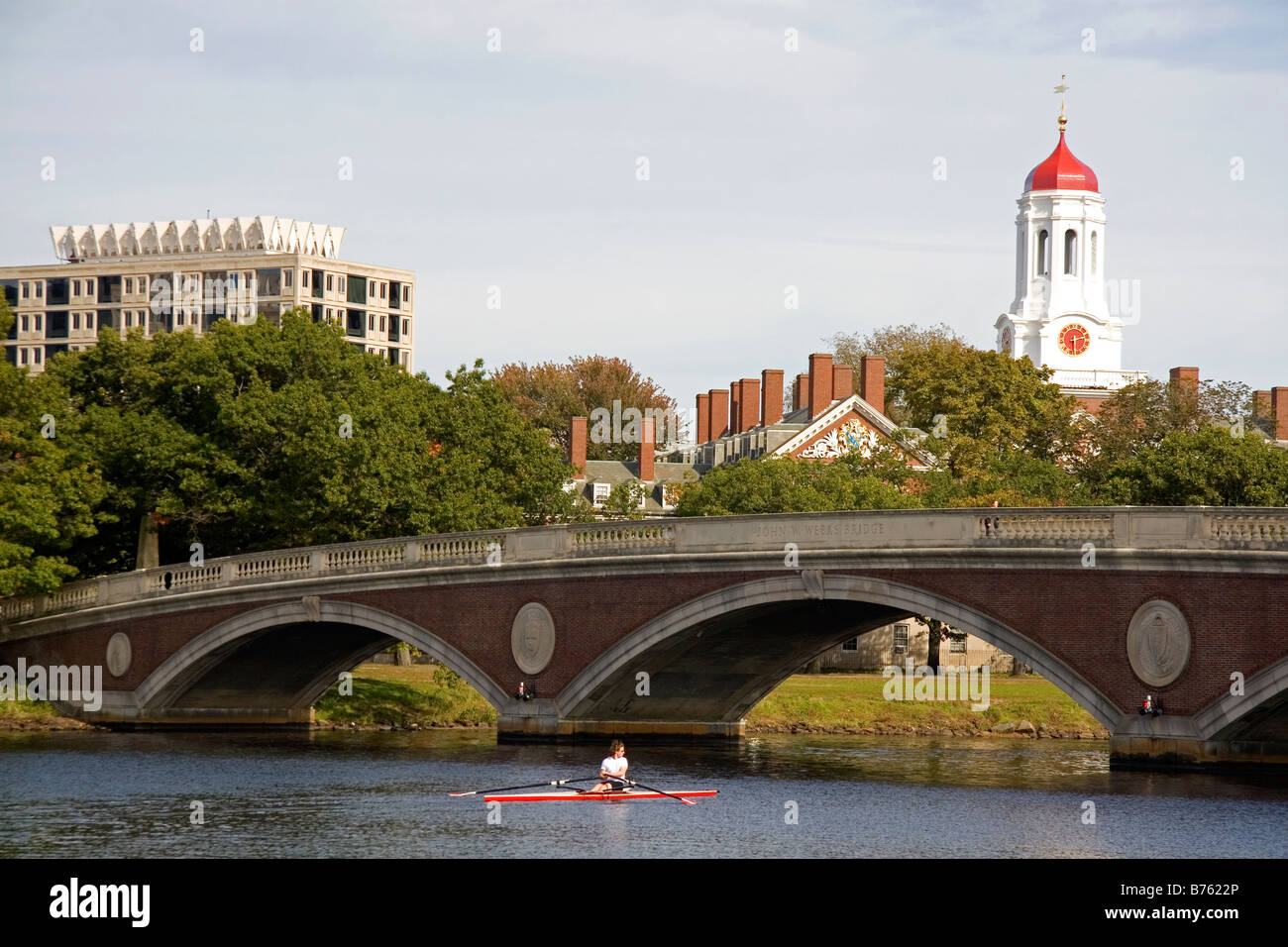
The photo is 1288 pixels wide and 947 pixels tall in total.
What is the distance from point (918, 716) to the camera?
217 ft

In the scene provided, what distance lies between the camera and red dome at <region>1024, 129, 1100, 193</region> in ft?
437

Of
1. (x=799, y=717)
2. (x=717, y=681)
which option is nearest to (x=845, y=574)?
(x=717, y=681)

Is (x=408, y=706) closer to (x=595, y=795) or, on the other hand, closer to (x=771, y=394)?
(x=595, y=795)

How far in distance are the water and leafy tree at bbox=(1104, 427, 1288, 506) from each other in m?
16.6

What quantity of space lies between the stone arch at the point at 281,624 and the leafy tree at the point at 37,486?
15.7ft

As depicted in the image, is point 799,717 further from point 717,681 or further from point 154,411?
point 154,411

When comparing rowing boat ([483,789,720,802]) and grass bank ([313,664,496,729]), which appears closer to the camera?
rowing boat ([483,789,720,802])

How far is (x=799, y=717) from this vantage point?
65.6 metres

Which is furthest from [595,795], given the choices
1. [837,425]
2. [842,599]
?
[837,425]

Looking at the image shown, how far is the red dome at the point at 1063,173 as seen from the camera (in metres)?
133

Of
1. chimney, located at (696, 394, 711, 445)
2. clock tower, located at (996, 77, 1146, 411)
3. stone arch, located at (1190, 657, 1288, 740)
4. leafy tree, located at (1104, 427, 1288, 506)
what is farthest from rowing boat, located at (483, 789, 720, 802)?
clock tower, located at (996, 77, 1146, 411)

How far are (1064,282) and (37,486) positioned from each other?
8884 cm

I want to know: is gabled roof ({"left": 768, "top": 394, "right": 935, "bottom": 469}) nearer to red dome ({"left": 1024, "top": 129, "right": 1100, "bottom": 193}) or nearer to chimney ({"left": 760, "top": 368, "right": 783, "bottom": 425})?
chimney ({"left": 760, "top": 368, "right": 783, "bottom": 425})

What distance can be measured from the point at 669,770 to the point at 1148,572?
12407 mm
